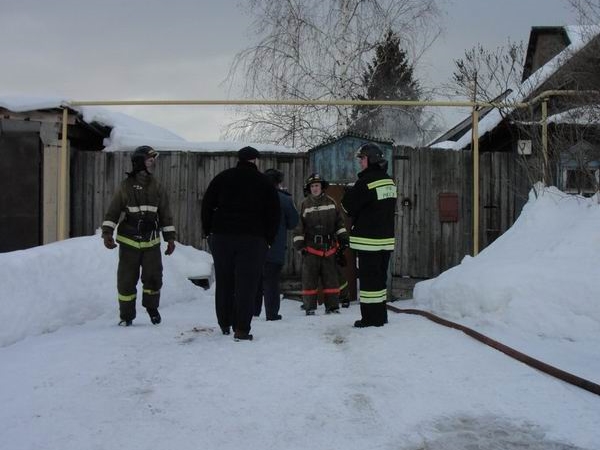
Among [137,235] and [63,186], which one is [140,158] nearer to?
[137,235]

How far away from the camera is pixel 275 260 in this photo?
7.59 meters

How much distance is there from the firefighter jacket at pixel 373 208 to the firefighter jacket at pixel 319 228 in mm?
1635

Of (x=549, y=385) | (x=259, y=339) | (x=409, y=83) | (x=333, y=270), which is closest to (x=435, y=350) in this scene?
(x=549, y=385)

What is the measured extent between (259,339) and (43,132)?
6576mm

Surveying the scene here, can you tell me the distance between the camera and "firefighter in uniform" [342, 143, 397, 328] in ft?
20.5

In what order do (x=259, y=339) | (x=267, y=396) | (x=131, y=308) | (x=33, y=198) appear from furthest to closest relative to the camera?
(x=33, y=198), (x=131, y=308), (x=259, y=339), (x=267, y=396)

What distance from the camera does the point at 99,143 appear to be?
1201cm

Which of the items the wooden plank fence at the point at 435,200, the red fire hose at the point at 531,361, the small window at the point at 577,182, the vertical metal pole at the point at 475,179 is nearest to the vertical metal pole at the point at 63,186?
the wooden plank fence at the point at 435,200

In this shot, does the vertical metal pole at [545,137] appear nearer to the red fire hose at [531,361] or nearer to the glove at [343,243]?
the glove at [343,243]

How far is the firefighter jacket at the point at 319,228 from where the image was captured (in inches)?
315

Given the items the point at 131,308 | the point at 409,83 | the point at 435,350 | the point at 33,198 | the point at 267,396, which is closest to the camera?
the point at 267,396

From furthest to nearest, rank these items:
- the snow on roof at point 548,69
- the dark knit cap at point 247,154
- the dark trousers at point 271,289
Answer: the snow on roof at point 548,69 < the dark trousers at point 271,289 < the dark knit cap at point 247,154

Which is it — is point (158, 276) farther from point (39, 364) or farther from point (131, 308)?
point (39, 364)

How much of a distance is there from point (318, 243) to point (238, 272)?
2627mm
